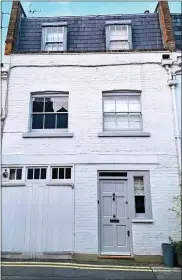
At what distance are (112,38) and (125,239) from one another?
26.6 ft

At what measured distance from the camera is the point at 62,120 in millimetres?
10250

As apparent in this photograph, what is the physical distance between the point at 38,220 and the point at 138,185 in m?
3.70

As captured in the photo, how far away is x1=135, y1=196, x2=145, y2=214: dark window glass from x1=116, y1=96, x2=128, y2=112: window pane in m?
3.35

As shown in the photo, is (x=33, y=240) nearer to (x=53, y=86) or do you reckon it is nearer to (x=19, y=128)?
(x=19, y=128)

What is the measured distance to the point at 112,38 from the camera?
11.4 meters

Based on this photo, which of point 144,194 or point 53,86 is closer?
point 144,194

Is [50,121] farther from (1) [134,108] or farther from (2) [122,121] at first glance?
(1) [134,108]

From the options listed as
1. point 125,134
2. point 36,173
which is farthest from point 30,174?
point 125,134

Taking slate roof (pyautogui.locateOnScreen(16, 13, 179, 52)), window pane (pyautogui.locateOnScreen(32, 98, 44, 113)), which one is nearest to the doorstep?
window pane (pyautogui.locateOnScreen(32, 98, 44, 113))

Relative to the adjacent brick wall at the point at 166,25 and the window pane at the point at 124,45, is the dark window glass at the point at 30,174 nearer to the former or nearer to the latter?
the window pane at the point at 124,45

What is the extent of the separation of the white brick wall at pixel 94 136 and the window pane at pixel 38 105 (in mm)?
333

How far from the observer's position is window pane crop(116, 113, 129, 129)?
10.1 m

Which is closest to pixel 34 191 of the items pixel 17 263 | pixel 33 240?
pixel 33 240

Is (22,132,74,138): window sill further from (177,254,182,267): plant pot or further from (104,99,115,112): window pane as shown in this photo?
(177,254,182,267): plant pot
